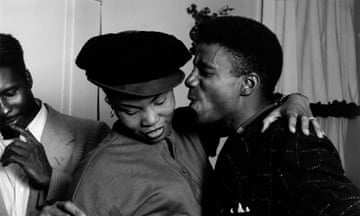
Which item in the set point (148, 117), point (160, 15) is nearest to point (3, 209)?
point (148, 117)

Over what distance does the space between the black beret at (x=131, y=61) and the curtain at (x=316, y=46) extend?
198cm

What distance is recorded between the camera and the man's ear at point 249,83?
1.19 m

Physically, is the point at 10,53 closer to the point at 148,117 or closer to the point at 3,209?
the point at 3,209

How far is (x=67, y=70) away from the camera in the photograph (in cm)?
193

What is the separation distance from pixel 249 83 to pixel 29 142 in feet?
2.10

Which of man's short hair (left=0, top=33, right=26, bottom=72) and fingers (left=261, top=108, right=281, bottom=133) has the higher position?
man's short hair (left=0, top=33, right=26, bottom=72)

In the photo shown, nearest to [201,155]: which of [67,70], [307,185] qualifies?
[307,185]

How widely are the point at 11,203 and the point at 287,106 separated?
2.79 feet

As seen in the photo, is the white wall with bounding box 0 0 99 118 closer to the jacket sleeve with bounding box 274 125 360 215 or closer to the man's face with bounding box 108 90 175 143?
the man's face with bounding box 108 90 175 143

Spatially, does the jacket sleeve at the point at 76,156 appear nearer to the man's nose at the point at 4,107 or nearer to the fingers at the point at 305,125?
the man's nose at the point at 4,107

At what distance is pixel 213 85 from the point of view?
1.19 metres

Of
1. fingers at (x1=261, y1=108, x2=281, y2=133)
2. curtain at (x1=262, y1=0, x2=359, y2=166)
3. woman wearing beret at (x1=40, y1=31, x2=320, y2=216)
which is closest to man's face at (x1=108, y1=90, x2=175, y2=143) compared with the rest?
woman wearing beret at (x1=40, y1=31, x2=320, y2=216)

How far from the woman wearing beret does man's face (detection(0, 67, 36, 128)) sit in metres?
0.42

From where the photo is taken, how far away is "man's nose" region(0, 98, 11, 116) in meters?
1.42
